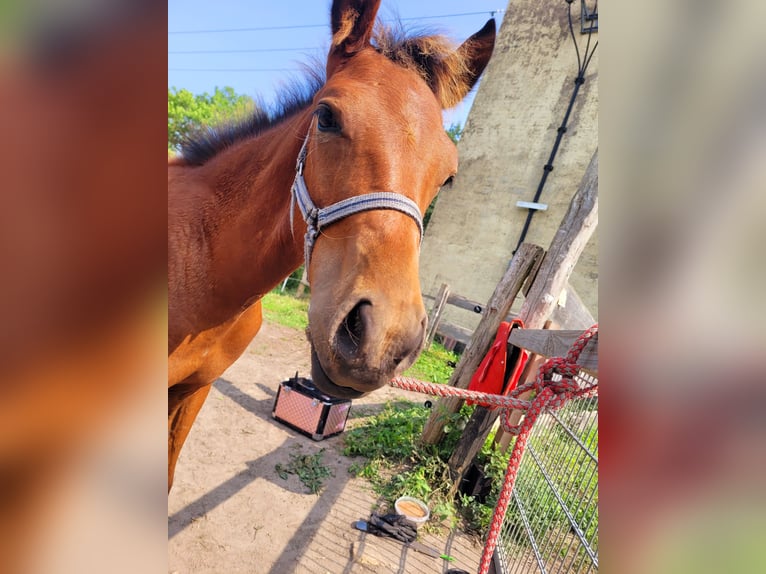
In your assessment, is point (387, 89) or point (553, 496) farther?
point (553, 496)

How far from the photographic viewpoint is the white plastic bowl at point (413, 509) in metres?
2.98

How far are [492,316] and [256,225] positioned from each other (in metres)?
2.36

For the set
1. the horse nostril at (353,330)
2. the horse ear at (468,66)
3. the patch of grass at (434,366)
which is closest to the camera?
the horse nostril at (353,330)

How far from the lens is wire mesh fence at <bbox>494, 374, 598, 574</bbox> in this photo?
2078 millimetres

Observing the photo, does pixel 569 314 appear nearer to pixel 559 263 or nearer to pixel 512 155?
pixel 559 263

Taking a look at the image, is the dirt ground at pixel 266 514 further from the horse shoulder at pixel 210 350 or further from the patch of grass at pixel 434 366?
the patch of grass at pixel 434 366

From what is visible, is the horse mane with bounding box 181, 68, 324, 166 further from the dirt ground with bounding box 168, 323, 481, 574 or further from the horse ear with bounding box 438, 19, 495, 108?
the dirt ground with bounding box 168, 323, 481, 574

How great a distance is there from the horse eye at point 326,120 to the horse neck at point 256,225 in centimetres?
31

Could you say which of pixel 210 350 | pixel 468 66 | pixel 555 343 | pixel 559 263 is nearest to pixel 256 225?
pixel 210 350

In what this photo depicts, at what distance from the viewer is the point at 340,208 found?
4.05 feet

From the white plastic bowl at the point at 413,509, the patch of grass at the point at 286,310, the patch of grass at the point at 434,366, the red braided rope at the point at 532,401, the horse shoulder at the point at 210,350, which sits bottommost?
the patch of grass at the point at 286,310

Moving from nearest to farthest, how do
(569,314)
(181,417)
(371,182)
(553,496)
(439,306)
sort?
(371,182) < (181,417) < (553,496) < (569,314) < (439,306)

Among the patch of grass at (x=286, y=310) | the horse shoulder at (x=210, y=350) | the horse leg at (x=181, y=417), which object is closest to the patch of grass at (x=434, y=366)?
the patch of grass at (x=286, y=310)
